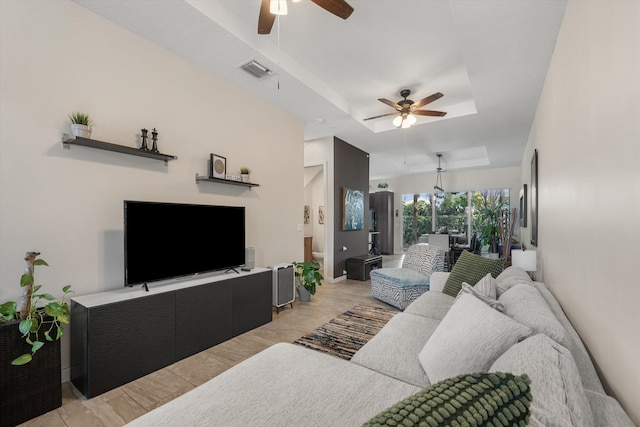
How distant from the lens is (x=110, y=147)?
7.50 ft

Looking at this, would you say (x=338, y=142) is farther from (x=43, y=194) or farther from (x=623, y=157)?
(x=623, y=157)

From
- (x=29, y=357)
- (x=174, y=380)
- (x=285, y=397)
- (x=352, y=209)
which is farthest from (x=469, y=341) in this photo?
(x=352, y=209)

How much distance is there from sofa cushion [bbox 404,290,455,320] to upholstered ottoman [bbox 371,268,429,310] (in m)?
0.86

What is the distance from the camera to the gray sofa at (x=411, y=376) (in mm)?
846

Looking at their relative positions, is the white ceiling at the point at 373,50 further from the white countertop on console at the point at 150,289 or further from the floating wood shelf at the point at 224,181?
the white countertop on console at the point at 150,289

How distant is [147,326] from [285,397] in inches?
66.0

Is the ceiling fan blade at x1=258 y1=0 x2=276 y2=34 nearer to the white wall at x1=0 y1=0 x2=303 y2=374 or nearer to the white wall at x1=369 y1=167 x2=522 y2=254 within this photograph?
the white wall at x1=0 y1=0 x2=303 y2=374

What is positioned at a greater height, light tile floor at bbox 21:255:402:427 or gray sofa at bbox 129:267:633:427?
gray sofa at bbox 129:267:633:427

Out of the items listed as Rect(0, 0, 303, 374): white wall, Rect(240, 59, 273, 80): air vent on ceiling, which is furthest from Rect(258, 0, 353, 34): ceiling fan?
Rect(0, 0, 303, 374): white wall

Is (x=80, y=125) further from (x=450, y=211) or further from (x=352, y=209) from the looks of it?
(x=450, y=211)

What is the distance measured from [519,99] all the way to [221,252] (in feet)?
13.3

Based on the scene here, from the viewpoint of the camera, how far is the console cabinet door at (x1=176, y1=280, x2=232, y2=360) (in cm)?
251

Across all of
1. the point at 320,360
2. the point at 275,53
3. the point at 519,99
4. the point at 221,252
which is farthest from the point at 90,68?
the point at 519,99

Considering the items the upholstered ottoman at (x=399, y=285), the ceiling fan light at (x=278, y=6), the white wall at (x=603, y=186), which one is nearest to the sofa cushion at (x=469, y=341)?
the white wall at (x=603, y=186)
